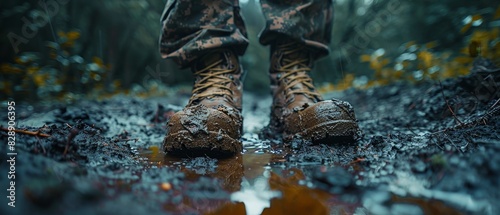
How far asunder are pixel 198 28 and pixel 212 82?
13.1 inches

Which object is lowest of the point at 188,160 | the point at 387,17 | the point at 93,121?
the point at 188,160

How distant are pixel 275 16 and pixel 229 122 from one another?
827mm

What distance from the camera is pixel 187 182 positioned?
797mm

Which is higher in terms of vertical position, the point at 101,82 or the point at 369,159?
the point at 101,82

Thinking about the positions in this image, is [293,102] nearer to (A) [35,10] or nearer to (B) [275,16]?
(B) [275,16]

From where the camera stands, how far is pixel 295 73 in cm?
177

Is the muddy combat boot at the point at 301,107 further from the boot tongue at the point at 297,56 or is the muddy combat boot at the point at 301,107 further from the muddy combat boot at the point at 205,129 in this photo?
the muddy combat boot at the point at 205,129

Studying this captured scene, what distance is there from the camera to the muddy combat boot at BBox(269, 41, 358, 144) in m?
1.25

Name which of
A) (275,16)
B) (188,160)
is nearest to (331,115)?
(188,160)

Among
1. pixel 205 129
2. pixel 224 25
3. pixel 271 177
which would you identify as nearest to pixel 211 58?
pixel 224 25

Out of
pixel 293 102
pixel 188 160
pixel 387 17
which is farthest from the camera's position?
pixel 387 17

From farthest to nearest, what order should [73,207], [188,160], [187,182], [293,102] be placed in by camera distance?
[293,102], [188,160], [187,182], [73,207]

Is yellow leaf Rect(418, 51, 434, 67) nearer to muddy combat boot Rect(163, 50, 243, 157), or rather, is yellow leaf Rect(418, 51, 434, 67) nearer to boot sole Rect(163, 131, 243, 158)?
muddy combat boot Rect(163, 50, 243, 157)

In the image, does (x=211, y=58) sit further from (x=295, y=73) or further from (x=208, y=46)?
(x=295, y=73)
